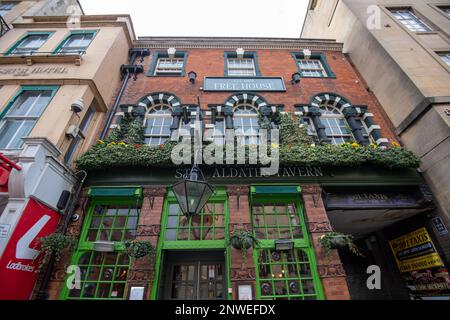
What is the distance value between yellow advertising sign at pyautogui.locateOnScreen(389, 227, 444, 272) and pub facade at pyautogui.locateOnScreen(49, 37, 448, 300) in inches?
4.1

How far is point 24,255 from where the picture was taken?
4922 mm

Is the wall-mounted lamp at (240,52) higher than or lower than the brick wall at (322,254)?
higher

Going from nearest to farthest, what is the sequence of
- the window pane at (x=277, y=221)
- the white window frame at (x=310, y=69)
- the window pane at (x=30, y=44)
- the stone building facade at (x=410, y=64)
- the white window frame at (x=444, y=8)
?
1. the window pane at (x=277, y=221)
2. the stone building facade at (x=410, y=64)
3. the window pane at (x=30, y=44)
4. the white window frame at (x=310, y=69)
5. the white window frame at (x=444, y=8)

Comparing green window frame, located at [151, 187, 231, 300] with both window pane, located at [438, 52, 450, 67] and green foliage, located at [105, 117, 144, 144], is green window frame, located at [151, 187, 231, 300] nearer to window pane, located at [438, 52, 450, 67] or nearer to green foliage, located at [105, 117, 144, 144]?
green foliage, located at [105, 117, 144, 144]

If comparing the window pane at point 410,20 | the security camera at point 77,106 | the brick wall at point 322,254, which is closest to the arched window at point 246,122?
the brick wall at point 322,254

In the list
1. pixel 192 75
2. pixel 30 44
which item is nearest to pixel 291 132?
pixel 192 75

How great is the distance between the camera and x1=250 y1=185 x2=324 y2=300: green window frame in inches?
219

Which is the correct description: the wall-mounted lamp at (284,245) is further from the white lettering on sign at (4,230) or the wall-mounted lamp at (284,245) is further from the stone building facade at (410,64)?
the white lettering on sign at (4,230)

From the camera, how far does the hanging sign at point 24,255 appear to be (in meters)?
4.54

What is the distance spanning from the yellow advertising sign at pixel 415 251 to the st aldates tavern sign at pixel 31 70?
45.9ft

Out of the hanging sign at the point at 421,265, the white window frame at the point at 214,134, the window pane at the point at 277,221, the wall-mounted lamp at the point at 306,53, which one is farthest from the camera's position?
the wall-mounted lamp at the point at 306,53

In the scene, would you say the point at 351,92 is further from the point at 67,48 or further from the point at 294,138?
the point at 67,48

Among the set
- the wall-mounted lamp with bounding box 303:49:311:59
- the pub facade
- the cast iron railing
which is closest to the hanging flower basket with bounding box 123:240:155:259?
the pub facade

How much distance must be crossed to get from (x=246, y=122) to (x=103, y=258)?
696cm
